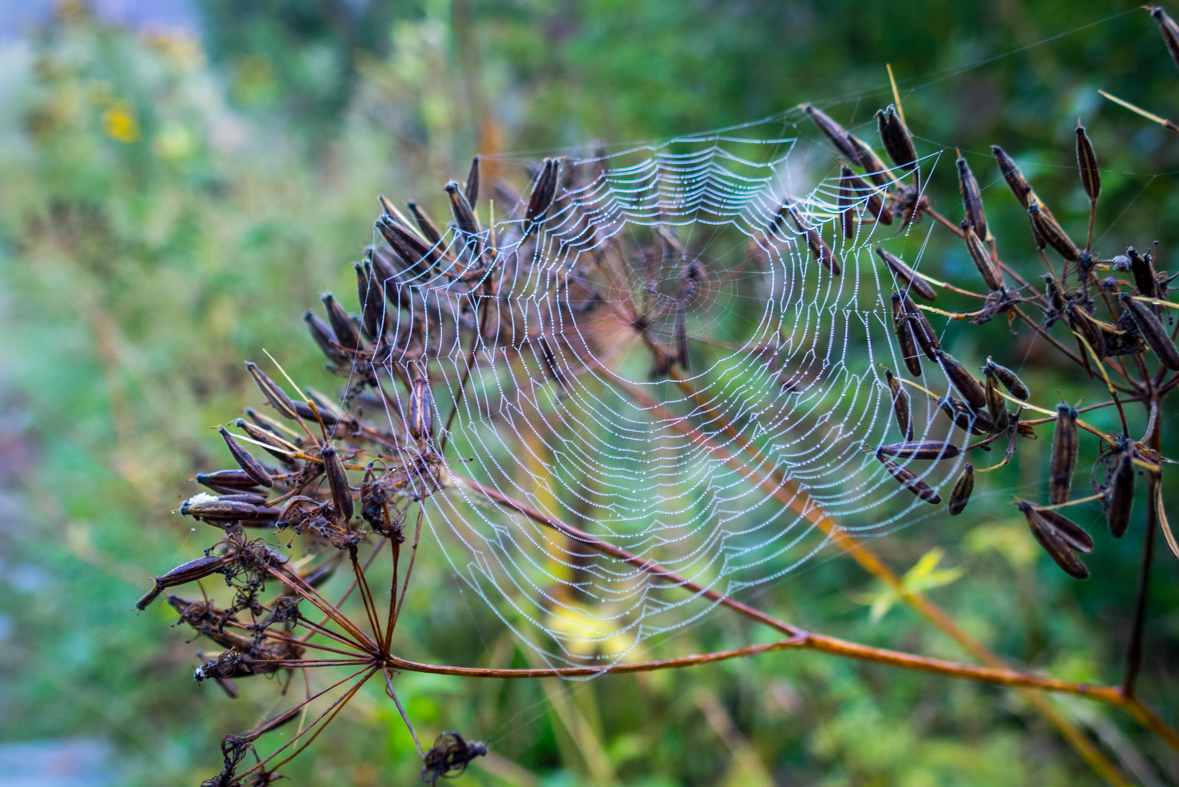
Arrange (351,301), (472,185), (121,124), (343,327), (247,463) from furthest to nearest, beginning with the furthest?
1. (121,124)
2. (351,301)
3. (472,185)
4. (343,327)
5. (247,463)

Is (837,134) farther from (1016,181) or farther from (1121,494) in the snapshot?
(1121,494)

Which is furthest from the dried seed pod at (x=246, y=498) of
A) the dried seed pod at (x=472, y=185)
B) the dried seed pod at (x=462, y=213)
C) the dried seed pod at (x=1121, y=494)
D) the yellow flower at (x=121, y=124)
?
the yellow flower at (x=121, y=124)

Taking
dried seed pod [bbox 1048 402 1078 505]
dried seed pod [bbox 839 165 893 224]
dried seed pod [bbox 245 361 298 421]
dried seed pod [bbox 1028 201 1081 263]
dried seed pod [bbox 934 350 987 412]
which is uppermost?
dried seed pod [bbox 245 361 298 421]

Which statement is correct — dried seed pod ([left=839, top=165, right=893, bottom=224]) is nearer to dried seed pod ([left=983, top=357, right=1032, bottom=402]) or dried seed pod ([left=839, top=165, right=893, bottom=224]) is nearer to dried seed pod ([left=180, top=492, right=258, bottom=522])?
dried seed pod ([left=983, top=357, right=1032, bottom=402])

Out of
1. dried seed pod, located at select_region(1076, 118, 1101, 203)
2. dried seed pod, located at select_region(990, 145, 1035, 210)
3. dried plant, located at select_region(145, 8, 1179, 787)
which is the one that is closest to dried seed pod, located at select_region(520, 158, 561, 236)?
dried plant, located at select_region(145, 8, 1179, 787)

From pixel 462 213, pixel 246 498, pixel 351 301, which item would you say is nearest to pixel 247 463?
pixel 246 498

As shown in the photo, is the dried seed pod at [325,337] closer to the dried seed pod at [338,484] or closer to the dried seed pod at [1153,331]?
the dried seed pod at [338,484]

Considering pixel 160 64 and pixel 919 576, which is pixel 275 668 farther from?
pixel 160 64
